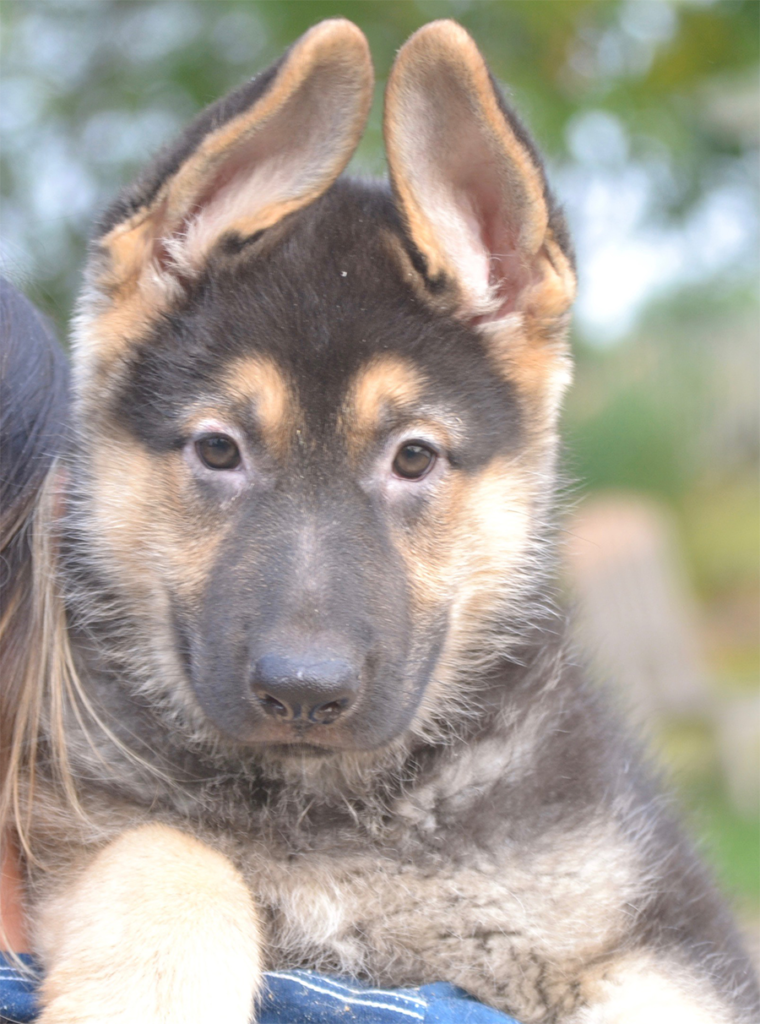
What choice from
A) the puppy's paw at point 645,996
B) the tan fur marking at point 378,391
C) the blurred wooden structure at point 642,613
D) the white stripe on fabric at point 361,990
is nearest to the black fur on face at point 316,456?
the tan fur marking at point 378,391

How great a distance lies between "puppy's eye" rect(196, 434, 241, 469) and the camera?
251cm

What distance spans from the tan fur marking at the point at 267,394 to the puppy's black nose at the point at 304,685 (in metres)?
0.49

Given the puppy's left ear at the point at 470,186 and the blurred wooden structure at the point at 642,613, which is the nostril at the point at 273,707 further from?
the blurred wooden structure at the point at 642,613

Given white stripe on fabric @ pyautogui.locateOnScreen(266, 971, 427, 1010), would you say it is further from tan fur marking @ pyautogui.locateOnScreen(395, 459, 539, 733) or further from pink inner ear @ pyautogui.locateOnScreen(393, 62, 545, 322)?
pink inner ear @ pyautogui.locateOnScreen(393, 62, 545, 322)

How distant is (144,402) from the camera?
2598mm

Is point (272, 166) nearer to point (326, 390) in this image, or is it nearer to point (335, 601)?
point (326, 390)

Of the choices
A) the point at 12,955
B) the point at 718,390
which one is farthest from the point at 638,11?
the point at 718,390

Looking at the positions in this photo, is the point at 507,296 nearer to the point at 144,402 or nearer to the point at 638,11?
the point at 144,402

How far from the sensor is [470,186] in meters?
2.65

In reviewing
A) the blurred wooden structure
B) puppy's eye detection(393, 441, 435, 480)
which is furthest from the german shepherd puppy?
the blurred wooden structure

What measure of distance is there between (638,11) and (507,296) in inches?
140

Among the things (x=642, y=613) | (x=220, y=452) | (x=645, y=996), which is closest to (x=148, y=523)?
(x=220, y=452)

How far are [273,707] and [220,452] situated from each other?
571mm

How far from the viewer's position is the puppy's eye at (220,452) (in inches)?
98.7
